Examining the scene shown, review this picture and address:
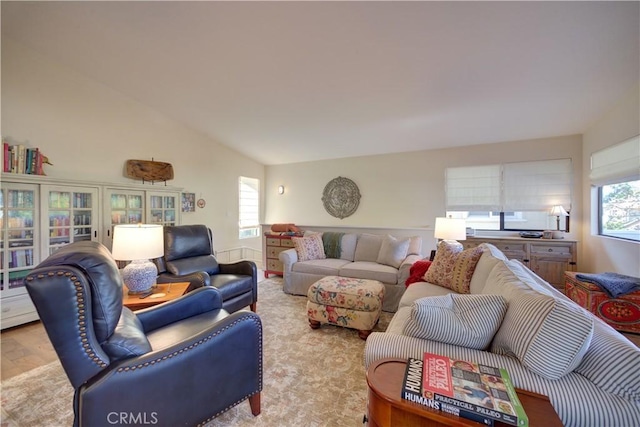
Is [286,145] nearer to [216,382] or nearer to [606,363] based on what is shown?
[216,382]

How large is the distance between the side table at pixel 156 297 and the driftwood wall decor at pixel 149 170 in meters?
2.25

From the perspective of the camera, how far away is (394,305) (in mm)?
3115

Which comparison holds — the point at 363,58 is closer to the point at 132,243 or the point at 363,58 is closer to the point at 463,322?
the point at 463,322

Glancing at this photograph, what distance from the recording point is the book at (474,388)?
76 cm

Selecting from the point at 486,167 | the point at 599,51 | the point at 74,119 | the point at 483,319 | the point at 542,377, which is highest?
the point at 599,51

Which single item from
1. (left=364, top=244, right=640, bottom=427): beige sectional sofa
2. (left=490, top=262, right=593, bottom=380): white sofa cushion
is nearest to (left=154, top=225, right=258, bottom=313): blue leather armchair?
(left=364, top=244, right=640, bottom=427): beige sectional sofa

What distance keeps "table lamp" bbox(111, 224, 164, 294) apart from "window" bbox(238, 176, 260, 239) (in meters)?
3.40

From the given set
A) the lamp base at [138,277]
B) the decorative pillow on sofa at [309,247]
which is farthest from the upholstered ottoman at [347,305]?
the lamp base at [138,277]

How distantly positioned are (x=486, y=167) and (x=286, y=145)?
339 cm

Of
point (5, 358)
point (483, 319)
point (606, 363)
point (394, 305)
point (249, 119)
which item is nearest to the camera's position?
point (606, 363)

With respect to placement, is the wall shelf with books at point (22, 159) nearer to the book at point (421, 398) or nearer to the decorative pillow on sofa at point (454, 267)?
the book at point (421, 398)

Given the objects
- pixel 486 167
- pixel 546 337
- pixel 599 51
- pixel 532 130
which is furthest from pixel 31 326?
pixel 532 130

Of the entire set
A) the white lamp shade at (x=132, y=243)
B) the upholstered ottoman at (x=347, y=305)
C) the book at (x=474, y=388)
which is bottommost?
the upholstered ottoman at (x=347, y=305)
